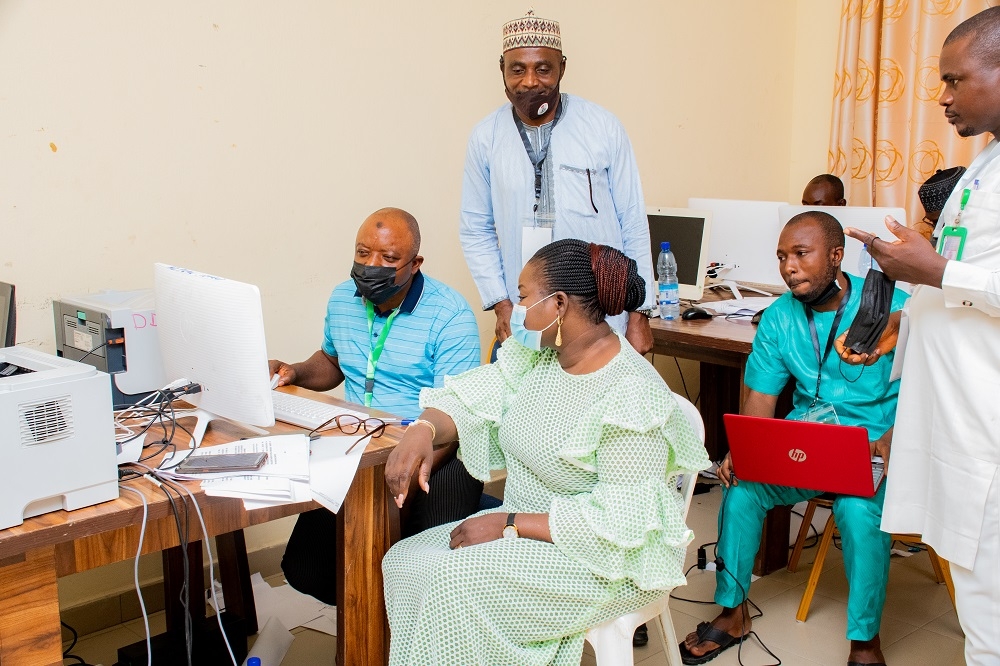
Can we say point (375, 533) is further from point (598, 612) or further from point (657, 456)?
point (657, 456)

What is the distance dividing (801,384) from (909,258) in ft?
2.92

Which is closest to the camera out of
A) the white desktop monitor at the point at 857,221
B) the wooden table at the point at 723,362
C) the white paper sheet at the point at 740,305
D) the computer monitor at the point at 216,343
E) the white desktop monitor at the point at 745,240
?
the computer monitor at the point at 216,343

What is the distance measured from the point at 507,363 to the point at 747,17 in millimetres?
3397

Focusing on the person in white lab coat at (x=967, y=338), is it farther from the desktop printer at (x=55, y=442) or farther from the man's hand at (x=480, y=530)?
the desktop printer at (x=55, y=442)

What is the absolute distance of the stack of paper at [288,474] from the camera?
174 centimetres

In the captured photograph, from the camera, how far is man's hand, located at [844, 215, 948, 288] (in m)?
1.91

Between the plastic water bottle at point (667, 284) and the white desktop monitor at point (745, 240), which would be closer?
the plastic water bottle at point (667, 284)

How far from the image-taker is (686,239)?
3.96m

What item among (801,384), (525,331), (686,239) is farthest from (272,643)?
(686,239)

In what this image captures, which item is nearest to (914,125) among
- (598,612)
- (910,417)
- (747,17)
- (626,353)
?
(747,17)

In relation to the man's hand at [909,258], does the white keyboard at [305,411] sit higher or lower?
lower

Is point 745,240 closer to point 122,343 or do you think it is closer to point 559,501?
point 559,501

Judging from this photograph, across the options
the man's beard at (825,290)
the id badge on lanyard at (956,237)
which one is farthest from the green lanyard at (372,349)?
the id badge on lanyard at (956,237)

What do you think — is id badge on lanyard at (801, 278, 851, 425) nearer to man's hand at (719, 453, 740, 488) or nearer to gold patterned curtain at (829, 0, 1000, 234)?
man's hand at (719, 453, 740, 488)
